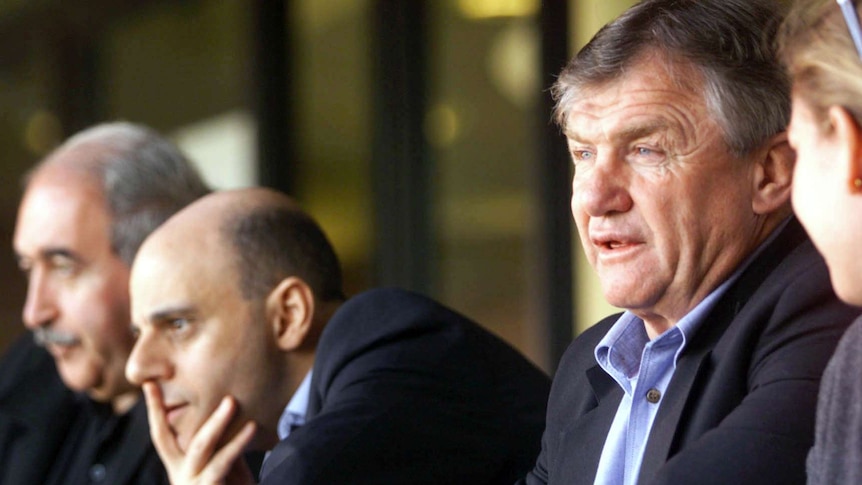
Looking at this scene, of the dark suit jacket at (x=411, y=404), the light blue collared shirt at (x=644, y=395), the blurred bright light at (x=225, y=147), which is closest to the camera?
the light blue collared shirt at (x=644, y=395)

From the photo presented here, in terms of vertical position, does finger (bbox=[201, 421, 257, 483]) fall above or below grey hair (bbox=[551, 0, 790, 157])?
below

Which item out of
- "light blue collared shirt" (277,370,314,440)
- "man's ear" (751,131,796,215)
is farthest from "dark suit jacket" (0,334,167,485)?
A: "man's ear" (751,131,796,215)

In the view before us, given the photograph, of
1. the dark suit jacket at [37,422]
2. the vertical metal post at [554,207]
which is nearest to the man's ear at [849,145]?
the dark suit jacket at [37,422]

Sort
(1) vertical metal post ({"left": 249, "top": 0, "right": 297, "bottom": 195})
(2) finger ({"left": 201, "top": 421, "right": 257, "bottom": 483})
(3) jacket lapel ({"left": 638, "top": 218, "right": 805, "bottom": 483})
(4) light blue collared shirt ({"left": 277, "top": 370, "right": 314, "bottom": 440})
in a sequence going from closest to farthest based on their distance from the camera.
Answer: (3) jacket lapel ({"left": 638, "top": 218, "right": 805, "bottom": 483})
(2) finger ({"left": 201, "top": 421, "right": 257, "bottom": 483})
(4) light blue collared shirt ({"left": 277, "top": 370, "right": 314, "bottom": 440})
(1) vertical metal post ({"left": 249, "top": 0, "right": 297, "bottom": 195})

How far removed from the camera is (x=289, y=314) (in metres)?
3.34

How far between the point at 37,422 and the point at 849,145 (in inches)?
126

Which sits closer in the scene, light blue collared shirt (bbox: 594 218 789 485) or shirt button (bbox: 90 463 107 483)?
light blue collared shirt (bbox: 594 218 789 485)

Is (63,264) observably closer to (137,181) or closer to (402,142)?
(137,181)

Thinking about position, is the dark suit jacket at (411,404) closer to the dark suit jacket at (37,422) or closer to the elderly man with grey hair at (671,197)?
the elderly man with grey hair at (671,197)

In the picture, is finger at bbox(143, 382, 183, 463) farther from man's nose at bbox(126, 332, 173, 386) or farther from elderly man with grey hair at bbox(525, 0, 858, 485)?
elderly man with grey hair at bbox(525, 0, 858, 485)

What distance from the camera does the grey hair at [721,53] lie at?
2193 mm

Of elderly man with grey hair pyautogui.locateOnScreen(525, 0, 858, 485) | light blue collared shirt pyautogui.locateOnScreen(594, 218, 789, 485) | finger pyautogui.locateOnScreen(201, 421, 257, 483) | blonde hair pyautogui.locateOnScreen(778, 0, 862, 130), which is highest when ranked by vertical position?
blonde hair pyautogui.locateOnScreen(778, 0, 862, 130)

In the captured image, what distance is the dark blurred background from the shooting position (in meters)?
5.11

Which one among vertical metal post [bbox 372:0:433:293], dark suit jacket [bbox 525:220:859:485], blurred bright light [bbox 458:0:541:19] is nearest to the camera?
dark suit jacket [bbox 525:220:859:485]
